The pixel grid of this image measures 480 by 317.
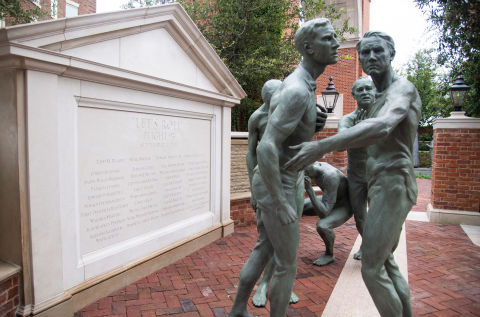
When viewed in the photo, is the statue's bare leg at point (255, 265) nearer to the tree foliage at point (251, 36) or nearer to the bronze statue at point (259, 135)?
the bronze statue at point (259, 135)

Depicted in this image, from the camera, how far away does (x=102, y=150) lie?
11.3ft

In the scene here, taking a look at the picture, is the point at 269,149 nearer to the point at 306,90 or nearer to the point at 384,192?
the point at 306,90

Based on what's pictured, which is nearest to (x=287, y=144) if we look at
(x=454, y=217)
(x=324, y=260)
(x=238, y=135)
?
(x=324, y=260)

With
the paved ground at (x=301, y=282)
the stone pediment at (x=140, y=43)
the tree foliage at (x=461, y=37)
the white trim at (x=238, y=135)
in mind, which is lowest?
the paved ground at (x=301, y=282)

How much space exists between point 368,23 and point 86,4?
1608 cm

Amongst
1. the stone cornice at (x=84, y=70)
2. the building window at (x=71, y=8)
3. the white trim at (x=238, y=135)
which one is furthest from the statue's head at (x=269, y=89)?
the building window at (x=71, y=8)

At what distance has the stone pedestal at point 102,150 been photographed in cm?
269

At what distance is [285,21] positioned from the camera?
10156 millimetres

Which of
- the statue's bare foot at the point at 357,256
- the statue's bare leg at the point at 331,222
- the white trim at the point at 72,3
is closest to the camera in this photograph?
the statue's bare leg at the point at 331,222

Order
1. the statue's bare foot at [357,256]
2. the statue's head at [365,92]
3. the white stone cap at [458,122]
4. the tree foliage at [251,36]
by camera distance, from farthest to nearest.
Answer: the tree foliage at [251,36] < the white stone cap at [458,122] < the statue's bare foot at [357,256] < the statue's head at [365,92]

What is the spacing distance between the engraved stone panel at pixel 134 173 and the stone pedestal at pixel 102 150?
0.04 ft

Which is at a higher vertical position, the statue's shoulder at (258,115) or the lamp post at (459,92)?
the lamp post at (459,92)

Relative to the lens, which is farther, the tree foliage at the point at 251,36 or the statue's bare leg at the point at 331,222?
the tree foliage at the point at 251,36

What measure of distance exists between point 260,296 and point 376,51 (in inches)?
99.6
